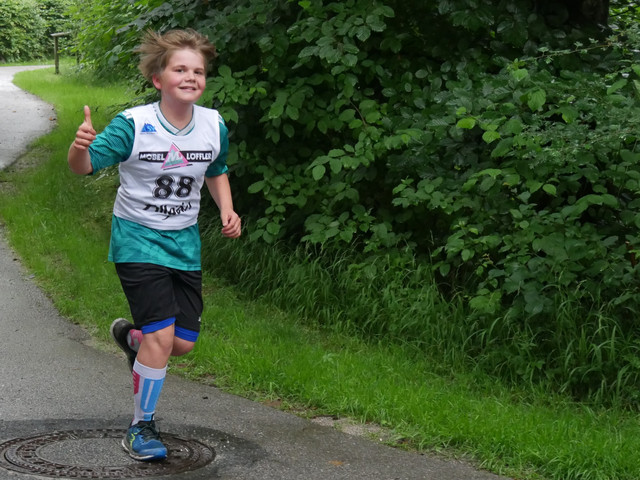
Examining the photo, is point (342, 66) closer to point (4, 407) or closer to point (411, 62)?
point (411, 62)

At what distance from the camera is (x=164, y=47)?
→ 446cm

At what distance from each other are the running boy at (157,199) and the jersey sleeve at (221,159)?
0.11 metres

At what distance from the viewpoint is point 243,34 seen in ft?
24.4

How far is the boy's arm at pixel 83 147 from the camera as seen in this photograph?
13.4ft

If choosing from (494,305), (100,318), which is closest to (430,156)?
(494,305)

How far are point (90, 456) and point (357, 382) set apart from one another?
5.57 ft

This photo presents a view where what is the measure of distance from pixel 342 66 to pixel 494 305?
201cm

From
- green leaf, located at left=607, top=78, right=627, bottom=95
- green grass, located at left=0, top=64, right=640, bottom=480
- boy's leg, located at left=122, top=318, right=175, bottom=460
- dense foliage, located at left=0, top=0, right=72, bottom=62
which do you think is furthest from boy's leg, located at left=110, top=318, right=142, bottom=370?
dense foliage, located at left=0, top=0, right=72, bottom=62

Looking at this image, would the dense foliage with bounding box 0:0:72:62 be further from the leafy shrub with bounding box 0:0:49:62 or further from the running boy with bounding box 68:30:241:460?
the running boy with bounding box 68:30:241:460

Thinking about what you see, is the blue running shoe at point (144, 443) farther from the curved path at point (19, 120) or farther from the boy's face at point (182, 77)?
the curved path at point (19, 120)

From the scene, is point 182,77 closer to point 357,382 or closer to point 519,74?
point 357,382

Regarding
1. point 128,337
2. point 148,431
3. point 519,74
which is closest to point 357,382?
point 128,337

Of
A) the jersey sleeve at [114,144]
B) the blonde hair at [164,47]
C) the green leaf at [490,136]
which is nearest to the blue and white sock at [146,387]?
the jersey sleeve at [114,144]

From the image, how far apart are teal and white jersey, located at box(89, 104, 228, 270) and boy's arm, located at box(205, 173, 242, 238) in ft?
0.60
